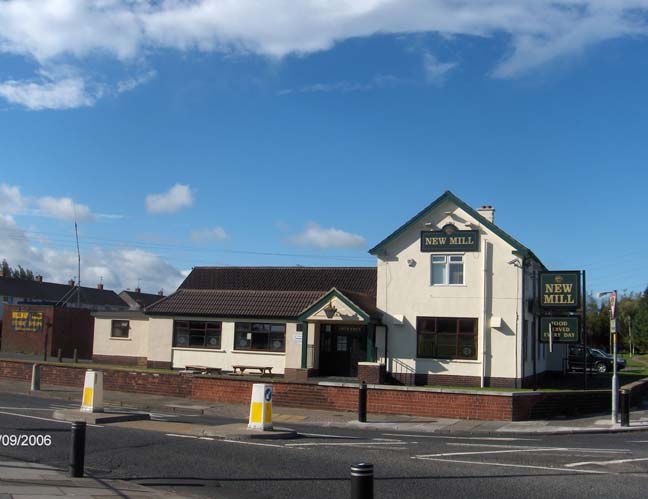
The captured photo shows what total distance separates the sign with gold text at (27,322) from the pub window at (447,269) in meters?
26.1

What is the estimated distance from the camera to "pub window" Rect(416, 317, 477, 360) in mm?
30250

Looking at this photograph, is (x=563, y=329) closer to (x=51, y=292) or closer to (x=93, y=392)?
(x=93, y=392)

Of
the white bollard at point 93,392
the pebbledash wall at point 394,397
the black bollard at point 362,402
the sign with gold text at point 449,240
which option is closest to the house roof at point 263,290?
the sign with gold text at point 449,240

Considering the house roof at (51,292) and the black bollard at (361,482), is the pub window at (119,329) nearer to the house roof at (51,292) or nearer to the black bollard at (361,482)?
the black bollard at (361,482)

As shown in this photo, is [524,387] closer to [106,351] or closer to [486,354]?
[486,354]

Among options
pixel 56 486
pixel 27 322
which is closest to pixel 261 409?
pixel 56 486

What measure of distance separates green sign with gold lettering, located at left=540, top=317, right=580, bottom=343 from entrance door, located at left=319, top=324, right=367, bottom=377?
7.89m

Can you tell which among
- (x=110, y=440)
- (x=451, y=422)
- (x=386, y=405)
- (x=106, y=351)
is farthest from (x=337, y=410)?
(x=106, y=351)

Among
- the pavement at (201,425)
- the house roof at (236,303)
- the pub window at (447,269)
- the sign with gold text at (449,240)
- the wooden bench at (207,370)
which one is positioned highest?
the sign with gold text at (449,240)

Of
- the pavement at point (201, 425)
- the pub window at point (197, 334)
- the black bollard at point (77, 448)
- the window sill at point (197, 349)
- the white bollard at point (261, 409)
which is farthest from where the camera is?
the pub window at point (197, 334)

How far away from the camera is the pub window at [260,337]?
34.2 metres

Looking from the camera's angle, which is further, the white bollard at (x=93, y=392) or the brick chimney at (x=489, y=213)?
the brick chimney at (x=489, y=213)

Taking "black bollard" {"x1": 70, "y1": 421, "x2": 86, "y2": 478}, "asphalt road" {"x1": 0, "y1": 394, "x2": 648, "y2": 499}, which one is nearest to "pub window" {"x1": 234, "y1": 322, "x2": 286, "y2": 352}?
"asphalt road" {"x1": 0, "y1": 394, "x2": 648, "y2": 499}

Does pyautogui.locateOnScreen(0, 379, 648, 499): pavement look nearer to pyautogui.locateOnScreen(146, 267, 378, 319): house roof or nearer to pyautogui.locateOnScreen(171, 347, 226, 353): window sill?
pyautogui.locateOnScreen(171, 347, 226, 353): window sill
